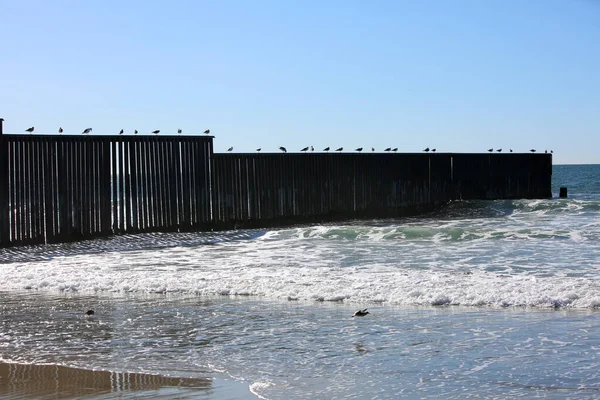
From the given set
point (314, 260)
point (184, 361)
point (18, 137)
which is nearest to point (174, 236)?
point (18, 137)

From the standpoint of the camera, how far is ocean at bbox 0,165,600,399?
610 centimetres

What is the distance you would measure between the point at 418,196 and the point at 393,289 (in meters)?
16.6

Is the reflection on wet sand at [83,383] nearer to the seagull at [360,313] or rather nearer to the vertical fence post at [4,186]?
the seagull at [360,313]

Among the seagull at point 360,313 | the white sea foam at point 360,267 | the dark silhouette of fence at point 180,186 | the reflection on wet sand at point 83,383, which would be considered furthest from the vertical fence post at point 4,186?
the reflection on wet sand at point 83,383

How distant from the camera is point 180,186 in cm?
2044

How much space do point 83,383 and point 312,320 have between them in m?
2.94

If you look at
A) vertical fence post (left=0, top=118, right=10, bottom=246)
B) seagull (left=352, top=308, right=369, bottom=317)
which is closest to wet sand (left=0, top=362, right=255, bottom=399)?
seagull (left=352, top=308, right=369, bottom=317)

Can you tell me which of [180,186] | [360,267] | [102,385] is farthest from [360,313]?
[180,186]

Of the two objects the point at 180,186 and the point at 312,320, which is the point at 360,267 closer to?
the point at 312,320

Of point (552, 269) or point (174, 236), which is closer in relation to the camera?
point (552, 269)

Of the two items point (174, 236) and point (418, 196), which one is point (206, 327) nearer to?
point (174, 236)

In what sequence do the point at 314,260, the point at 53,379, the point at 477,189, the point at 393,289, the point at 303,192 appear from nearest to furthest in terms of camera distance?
the point at 53,379 → the point at 393,289 → the point at 314,260 → the point at 303,192 → the point at 477,189

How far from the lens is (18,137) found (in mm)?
18000

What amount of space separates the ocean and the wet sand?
0.02 meters
